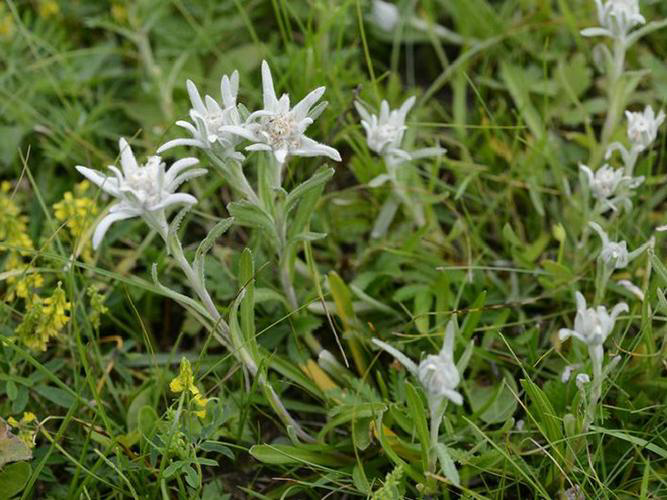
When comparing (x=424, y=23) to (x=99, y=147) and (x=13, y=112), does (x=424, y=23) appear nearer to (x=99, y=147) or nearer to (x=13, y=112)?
(x=99, y=147)

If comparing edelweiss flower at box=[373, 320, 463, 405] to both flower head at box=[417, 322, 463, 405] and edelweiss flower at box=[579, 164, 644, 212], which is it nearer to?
flower head at box=[417, 322, 463, 405]

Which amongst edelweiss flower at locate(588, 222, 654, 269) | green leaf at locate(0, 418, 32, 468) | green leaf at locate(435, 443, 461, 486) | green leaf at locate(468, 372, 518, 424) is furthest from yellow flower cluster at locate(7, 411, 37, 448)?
edelweiss flower at locate(588, 222, 654, 269)

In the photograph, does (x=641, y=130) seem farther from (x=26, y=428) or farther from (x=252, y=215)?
(x=26, y=428)

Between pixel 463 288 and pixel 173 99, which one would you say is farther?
pixel 173 99

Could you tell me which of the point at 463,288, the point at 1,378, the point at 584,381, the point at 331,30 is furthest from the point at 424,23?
the point at 1,378

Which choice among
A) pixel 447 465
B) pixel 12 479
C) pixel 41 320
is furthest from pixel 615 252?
pixel 12 479

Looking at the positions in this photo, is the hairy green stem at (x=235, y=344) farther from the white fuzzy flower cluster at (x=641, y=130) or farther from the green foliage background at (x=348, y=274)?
the white fuzzy flower cluster at (x=641, y=130)
